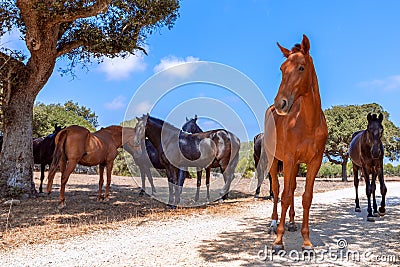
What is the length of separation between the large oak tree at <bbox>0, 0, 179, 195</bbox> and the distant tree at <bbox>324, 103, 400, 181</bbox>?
19.1 metres

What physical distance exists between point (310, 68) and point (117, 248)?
12.5 feet

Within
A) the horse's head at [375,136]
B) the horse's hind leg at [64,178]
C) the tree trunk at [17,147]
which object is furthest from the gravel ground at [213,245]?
the tree trunk at [17,147]

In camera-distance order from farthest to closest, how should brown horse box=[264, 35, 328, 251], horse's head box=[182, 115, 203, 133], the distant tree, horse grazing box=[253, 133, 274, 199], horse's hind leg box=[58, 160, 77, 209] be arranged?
the distant tree, horse's head box=[182, 115, 203, 133], horse grazing box=[253, 133, 274, 199], horse's hind leg box=[58, 160, 77, 209], brown horse box=[264, 35, 328, 251]

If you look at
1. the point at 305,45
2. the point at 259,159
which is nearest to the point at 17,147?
the point at 259,159

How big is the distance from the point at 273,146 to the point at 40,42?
320 inches

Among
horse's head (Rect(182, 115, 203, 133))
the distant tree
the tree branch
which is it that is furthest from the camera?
the distant tree

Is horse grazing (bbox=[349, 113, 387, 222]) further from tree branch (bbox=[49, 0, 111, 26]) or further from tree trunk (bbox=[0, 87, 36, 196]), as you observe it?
tree trunk (bbox=[0, 87, 36, 196])

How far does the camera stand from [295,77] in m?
4.26

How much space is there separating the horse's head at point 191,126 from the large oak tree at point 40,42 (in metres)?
3.32

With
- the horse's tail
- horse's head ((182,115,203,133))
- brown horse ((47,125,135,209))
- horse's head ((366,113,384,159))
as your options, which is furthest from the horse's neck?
horse's head ((182,115,203,133))

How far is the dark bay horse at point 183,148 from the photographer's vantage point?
31.4ft

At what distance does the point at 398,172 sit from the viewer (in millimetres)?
39969

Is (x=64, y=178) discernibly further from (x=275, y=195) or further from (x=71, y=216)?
(x=275, y=195)

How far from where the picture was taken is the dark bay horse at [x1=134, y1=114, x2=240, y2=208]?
958 centimetres
